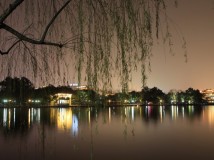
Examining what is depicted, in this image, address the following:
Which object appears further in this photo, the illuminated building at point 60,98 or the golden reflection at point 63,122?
the illuminated building at point 60,98

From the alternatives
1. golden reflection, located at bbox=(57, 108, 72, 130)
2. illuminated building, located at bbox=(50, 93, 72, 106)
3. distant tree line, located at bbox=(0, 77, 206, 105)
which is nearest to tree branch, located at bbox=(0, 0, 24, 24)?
distant tree line, located at bbox=(0, 77, 206, 105)

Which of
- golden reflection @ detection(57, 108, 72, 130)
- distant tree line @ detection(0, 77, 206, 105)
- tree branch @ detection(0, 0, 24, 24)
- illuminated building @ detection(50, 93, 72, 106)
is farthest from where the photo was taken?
illuminated building @ detection(50, 93, 72, 106)

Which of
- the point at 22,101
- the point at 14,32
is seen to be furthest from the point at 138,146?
the point at 14,32

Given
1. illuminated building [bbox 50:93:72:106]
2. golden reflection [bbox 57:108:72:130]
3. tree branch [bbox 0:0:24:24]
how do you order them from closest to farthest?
tree branch [bbox 0:0:24:24]
golden reflection [bbox 57:108:72:130]
illuminated building [bbox 50:93:72:106]

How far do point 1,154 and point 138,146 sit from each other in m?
8.38

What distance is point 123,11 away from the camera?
8.77ft

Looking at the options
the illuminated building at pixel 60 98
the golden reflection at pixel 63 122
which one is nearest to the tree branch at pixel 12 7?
the golden reflection at pixel 63 122

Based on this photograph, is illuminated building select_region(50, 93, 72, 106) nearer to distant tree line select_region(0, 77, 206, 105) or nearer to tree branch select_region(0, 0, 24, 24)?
distant tree line select_region(0, 77, 206, 105)

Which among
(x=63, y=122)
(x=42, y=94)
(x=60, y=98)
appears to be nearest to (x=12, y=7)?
(x=42, y=94)

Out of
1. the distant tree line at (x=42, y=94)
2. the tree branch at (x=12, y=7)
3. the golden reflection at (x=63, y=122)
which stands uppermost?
the tree branch at (x=12, y=7)

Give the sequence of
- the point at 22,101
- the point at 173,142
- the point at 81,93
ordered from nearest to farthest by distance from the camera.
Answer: the point at 81,93 → the point at 22,101 → the point at 173,142

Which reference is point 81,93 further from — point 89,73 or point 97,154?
point 97,154

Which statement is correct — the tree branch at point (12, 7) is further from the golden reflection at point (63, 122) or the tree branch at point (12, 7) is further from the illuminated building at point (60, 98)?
the illuminated building at point (60, 98)

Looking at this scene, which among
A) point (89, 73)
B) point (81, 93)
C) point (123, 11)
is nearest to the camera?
point (123, 11)
